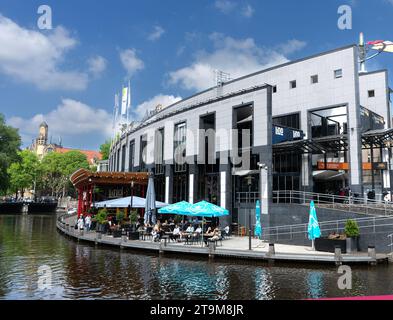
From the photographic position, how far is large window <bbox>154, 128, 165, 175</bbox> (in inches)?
1607

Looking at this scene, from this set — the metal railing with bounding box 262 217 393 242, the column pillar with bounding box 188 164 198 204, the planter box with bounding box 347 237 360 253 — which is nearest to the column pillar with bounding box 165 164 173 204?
the column pillar with bounding box 188 164 198 204

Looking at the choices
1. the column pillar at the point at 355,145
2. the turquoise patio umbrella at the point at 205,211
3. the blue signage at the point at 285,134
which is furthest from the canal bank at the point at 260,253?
the blue signage at the point at 285,134

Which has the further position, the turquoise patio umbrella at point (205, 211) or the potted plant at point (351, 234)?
the turquoise patio umbrella at point (205, 211)

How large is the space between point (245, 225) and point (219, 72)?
19.9 meters

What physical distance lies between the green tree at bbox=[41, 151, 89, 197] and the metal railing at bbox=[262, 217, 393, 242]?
8716 centimetres

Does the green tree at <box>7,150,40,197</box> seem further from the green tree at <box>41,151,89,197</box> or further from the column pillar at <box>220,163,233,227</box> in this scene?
the column pillar at <box>220,163,233,227</box>

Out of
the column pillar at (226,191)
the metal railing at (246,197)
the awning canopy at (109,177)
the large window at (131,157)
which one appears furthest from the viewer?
the large window at (131,157)

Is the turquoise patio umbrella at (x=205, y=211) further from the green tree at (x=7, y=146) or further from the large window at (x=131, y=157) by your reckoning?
the green tree at (x=7, y=146)

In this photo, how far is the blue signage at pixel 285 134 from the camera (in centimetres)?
2939

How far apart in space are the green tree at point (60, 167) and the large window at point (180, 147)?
7212cm

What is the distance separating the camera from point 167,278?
48.3 ft

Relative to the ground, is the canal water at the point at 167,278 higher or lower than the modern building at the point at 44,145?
lower

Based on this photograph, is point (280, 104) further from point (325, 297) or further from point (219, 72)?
point (325, 297)
